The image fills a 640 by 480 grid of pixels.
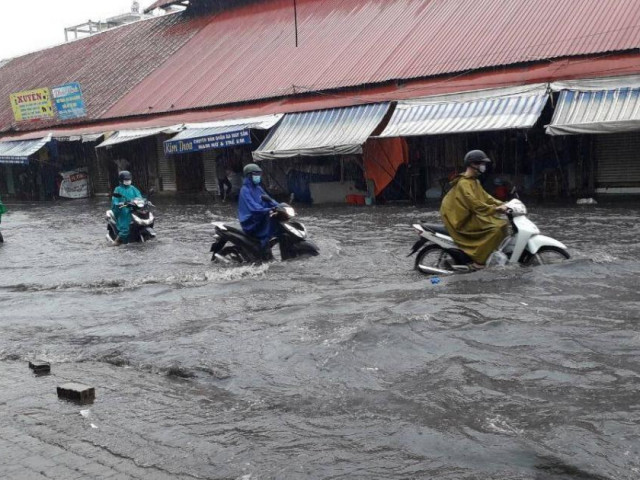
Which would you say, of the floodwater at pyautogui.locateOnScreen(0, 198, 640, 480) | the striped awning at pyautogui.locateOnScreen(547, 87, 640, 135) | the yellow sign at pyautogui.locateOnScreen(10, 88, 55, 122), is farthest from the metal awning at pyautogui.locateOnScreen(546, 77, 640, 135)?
the yellow sign at pyautogui.locateOnScreen(10, 88, 55, 122)

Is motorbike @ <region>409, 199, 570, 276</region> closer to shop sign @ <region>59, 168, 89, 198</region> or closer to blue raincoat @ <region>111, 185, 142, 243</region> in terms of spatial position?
blue raincoat @ <region>111, 185, 142, 243</region>

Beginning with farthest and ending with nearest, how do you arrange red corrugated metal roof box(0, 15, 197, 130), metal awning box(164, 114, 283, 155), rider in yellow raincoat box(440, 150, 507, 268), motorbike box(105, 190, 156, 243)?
red corrugated metal roof box(0, 15, 197, 130) < metal awning box(164, 114, 283, 155) < motorbike box(105, 190, 156, 243) < rider in yellow raincoat box(440, 150, 507, 268)

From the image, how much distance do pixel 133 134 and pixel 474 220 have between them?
1891 cm

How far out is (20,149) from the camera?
A: 3022 cm

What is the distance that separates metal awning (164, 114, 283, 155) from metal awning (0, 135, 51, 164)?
858cm

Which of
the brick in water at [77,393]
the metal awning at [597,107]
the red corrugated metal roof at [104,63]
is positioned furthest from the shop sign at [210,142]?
the brick in water at [77,393]

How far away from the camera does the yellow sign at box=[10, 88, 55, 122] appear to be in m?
30.3

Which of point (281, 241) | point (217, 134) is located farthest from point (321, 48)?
point (281, 241)

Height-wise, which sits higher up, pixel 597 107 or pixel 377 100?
pixel 377 100

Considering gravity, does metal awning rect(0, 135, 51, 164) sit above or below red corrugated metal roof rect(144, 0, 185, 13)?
below

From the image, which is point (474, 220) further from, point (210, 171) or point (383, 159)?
point (210, 171)

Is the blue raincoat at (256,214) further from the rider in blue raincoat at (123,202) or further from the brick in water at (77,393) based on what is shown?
the brick in water at (77,393)

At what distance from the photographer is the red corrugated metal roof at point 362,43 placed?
16984 mm

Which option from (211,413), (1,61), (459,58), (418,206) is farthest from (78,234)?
(1,61)
